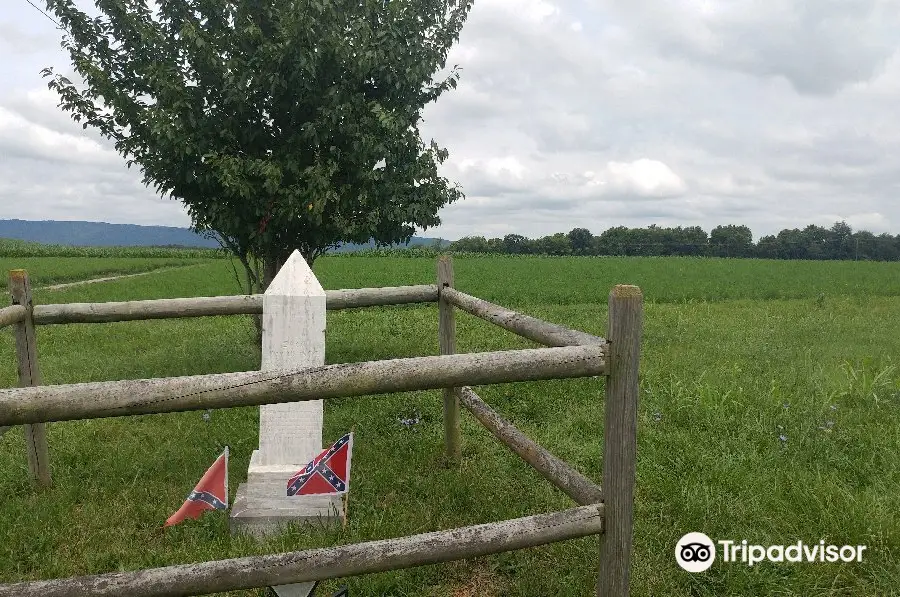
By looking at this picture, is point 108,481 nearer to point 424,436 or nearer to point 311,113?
point 424,436

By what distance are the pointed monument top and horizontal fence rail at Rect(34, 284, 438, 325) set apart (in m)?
0.58

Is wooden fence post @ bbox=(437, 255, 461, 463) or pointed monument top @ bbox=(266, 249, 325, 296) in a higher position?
pointed monument top @ bbox=(266, 249, 325, 296)

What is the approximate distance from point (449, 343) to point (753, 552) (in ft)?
7.51

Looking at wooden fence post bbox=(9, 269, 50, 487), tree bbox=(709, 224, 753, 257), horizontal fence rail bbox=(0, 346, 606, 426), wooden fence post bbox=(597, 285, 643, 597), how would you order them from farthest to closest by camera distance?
1. tree bbox=(709, 224, 753, 257)
2. wooden fence post bbox=(9, 269, 50, 487)
3. wooden fence post bbox=(597, 285, 643, 597)
4. horizontal fence rail bbox=(0, 346, 606, 426)

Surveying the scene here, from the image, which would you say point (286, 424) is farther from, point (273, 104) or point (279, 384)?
point (273, 104)

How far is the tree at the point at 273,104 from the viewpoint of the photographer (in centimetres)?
638

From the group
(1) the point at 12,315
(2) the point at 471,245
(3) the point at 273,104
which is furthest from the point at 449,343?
(2) the point at 471,245

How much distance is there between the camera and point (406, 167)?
733 centimetres

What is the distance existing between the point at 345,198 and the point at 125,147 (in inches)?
107

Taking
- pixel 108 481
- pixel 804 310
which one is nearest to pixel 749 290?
pixel 804 310

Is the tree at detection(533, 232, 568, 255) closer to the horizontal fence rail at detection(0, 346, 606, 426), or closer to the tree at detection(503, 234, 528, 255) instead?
the tree at detection(503, 234, 528, 255)

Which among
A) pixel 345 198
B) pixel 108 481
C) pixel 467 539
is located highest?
pixel 345 198

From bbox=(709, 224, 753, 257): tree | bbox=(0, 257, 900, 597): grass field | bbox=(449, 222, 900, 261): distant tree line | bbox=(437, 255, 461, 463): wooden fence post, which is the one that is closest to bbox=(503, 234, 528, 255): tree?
bbox=(449, 222, 900, 261): distant tree line

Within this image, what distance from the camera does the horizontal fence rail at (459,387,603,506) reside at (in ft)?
8.03
